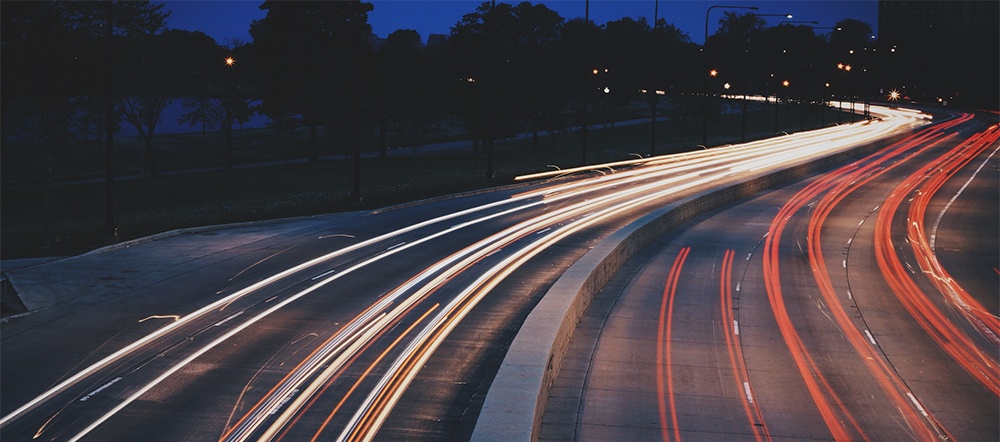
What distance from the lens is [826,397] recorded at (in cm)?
1617

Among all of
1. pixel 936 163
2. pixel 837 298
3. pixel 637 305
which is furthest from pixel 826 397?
pixel 936 163

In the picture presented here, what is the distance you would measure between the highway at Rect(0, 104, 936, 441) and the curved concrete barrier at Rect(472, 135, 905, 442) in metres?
0.94

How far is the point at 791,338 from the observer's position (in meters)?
20.5

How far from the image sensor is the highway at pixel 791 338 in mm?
14922

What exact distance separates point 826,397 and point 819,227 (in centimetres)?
2470

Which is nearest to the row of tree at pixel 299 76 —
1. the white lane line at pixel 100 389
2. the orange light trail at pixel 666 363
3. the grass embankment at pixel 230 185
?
the grass embankment at pixel 230 185

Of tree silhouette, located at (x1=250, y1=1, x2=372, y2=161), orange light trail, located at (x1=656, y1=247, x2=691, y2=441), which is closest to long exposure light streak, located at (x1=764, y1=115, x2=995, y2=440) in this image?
orange light trail, located at (x1=656, y1=247, x2=691, y2=441)

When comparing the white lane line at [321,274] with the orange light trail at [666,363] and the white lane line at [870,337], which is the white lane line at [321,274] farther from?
the white lane line at [870,337]

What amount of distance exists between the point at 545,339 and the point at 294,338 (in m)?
5.12

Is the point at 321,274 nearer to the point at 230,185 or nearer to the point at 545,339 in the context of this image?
the point at 545,339

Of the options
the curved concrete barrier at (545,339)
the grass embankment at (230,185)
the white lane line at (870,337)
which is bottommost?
the white lane line at (870,337)

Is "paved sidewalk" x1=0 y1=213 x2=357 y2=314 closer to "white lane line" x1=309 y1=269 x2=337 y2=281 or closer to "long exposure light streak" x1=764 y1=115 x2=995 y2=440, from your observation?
"white lane line" x1=309 y1=269 x2=337 y2=281

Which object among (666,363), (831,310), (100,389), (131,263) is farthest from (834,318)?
(131,263)

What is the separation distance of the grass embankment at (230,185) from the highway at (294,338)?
21.0ft
